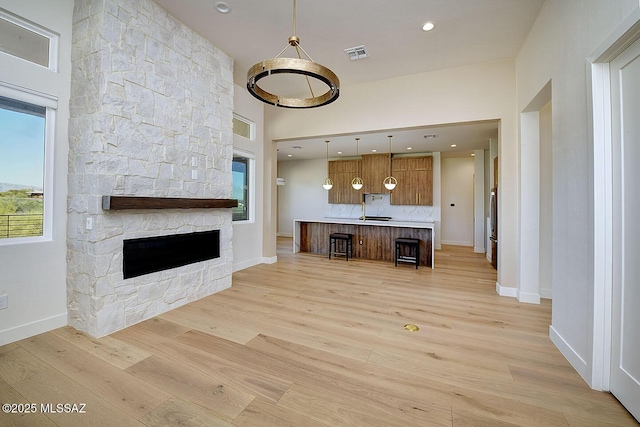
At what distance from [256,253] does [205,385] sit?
362 centimetres

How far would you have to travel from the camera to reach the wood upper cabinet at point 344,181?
8.65m

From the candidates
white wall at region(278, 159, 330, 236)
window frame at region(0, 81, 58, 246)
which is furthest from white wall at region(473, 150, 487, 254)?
window frame at region(0, 81, 58, 246)

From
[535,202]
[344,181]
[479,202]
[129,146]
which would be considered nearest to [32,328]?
[129,146]

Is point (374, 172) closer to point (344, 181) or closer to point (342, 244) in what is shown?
point (344, 181)

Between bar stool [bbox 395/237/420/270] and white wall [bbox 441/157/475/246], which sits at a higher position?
white wall [bbox 441/157/475/246]

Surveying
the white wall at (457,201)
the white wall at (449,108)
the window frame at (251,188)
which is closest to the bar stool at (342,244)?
the window frame at (251,188)

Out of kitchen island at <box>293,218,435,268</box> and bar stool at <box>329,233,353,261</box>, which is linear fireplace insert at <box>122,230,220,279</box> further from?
kitchen island at <box>293,218,435,268</box>

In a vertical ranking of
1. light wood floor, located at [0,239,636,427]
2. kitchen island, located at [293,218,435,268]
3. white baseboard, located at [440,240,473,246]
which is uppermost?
kitchen island, located at [293,218,435,268]

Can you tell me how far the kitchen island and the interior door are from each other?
Result: 3.79m

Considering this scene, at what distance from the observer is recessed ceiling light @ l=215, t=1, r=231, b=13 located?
284cm

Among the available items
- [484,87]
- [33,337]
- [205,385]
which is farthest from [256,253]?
[484,87]

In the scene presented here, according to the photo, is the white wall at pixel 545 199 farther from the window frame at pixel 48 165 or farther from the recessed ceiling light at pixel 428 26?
the window frame at pixel 48 165

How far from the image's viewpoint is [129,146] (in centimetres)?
268

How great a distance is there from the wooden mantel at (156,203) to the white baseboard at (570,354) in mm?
3909
